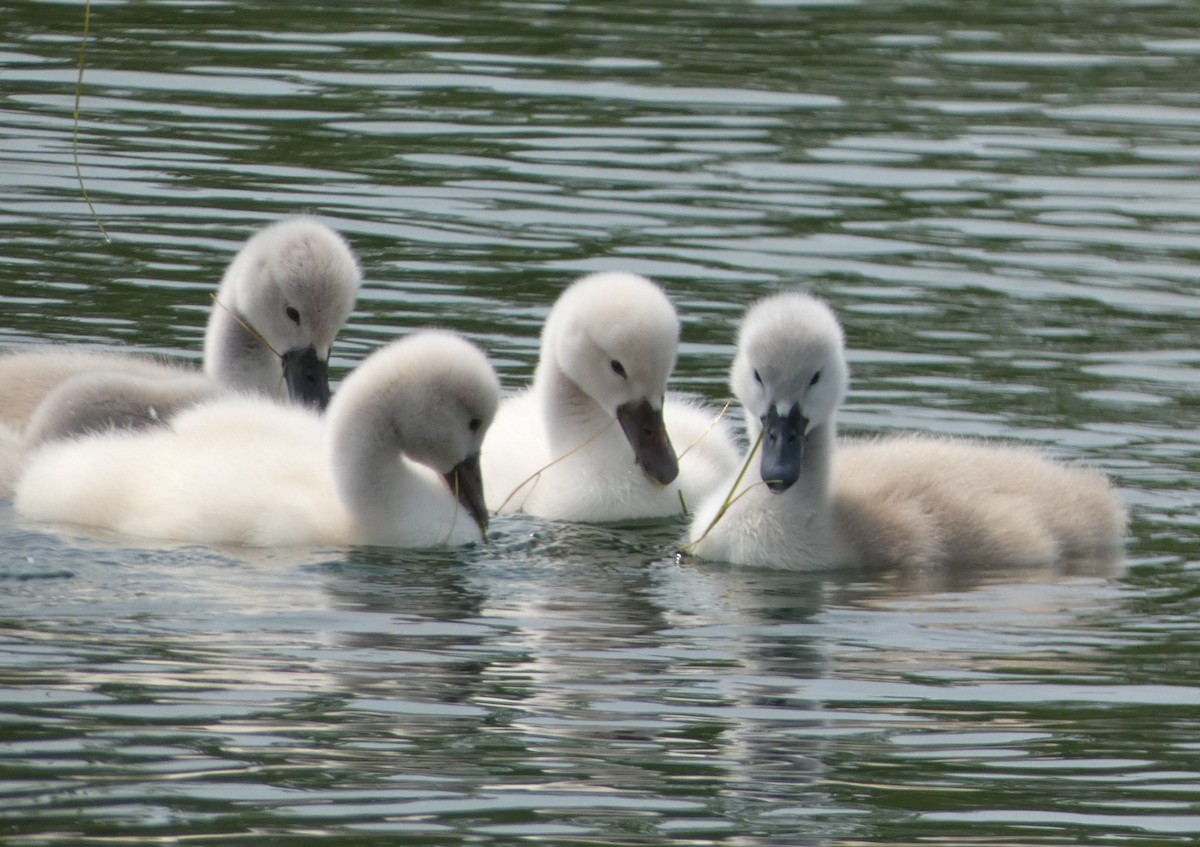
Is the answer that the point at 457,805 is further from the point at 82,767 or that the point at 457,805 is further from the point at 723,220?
the point at 723,220

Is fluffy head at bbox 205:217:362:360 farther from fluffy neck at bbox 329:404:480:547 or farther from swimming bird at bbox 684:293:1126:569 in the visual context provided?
swimming bird at bbox 684:293:1126:569

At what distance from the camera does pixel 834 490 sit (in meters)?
8.72

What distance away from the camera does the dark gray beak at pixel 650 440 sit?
9.11 meters

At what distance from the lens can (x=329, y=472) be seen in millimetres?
8586

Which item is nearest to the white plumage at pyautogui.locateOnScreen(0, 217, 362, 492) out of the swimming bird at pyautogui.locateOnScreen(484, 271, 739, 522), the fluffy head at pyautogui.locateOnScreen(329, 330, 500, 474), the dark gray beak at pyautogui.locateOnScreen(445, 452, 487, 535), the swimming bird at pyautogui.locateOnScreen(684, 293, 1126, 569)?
the swimming bird at pyautogui.locateOnScreen(484, 271, 739, 522)

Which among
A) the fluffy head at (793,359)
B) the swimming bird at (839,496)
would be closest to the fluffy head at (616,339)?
the swimming bird at (839,496)

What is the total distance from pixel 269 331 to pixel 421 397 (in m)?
1.36

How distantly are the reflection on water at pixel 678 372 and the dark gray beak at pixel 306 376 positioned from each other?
1.02 metres

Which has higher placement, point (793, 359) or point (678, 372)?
point (793, 359)

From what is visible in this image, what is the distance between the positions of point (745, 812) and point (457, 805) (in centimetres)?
61

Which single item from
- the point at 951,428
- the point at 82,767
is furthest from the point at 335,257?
the point at 82,767

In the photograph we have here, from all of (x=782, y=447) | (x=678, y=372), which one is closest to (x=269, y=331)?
(x=678, y=372)

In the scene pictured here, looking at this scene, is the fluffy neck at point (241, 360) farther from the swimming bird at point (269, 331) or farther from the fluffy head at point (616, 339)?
the fluffy head at point (616, 339)

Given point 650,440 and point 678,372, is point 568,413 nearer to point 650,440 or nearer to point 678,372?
point 650,440
